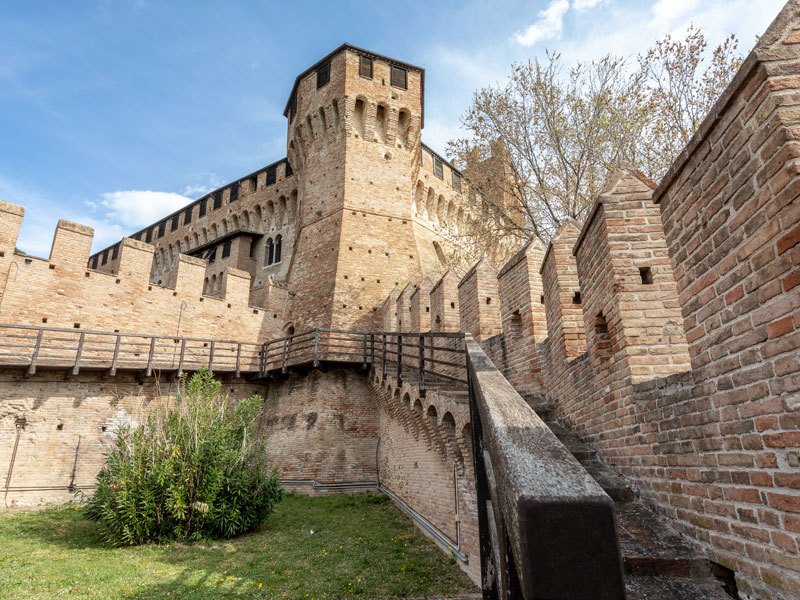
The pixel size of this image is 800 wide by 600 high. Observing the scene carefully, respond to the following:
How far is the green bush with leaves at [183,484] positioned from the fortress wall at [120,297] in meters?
7.45

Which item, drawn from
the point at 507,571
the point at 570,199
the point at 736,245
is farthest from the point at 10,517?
the point at 570,199

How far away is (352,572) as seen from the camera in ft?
22.1

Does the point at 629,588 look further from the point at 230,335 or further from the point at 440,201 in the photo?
the point at 440,201

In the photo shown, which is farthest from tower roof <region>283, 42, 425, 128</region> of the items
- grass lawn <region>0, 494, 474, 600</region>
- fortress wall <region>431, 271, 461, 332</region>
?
grass lawn <region>0, 494, 474, 600</region>

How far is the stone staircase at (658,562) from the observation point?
7.53 feet

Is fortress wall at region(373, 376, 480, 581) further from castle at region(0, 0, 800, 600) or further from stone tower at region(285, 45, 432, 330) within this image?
stone tower at region(285, 45, 432, 330)

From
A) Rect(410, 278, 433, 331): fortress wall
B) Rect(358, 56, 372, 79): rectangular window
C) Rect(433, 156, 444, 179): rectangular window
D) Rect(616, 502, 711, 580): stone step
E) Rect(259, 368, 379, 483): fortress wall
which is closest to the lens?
Rect(616, 502, 711, 580): stone step

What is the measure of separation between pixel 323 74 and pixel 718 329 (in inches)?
886

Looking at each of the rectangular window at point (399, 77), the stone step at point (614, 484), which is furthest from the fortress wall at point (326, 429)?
the rectangular window at point (399, 77)

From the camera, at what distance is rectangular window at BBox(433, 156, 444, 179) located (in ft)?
82.3

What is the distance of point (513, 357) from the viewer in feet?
23.8

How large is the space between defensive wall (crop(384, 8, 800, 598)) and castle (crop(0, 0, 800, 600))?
0.01 m

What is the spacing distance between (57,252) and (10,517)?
26.1 ft

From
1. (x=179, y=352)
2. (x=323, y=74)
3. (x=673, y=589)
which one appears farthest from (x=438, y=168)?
(x=673, y=589)
